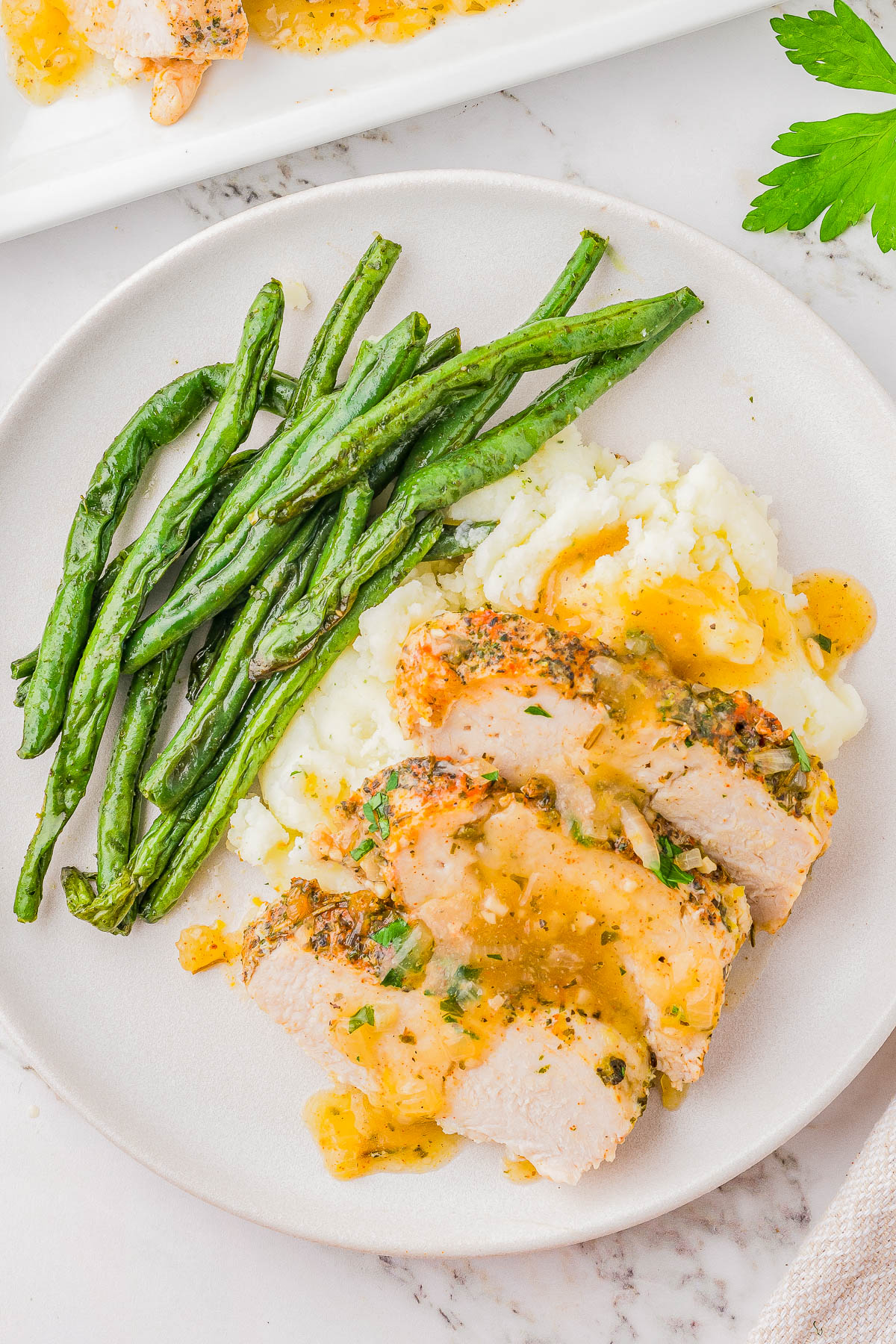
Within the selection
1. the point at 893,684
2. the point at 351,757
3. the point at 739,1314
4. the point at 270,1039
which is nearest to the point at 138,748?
the point at 351,757

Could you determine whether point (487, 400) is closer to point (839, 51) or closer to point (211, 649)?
point (211, 649)

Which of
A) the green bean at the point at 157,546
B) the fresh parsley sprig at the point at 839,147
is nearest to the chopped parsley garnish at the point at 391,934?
the green bean at the point at 157,546

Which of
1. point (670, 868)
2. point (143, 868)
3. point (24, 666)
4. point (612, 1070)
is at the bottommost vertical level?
point (143, 868)

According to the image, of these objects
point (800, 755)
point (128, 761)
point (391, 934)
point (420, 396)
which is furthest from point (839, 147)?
point (128, 761)

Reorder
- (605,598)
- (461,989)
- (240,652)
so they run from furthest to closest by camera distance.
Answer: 1. (240,652)
2. (605,598)
3. (461,989)

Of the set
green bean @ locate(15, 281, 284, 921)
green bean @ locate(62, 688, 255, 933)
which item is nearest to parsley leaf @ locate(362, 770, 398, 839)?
green bean @ locate(62, 688, 255, 933)

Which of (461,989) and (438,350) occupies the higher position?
(438,350)
